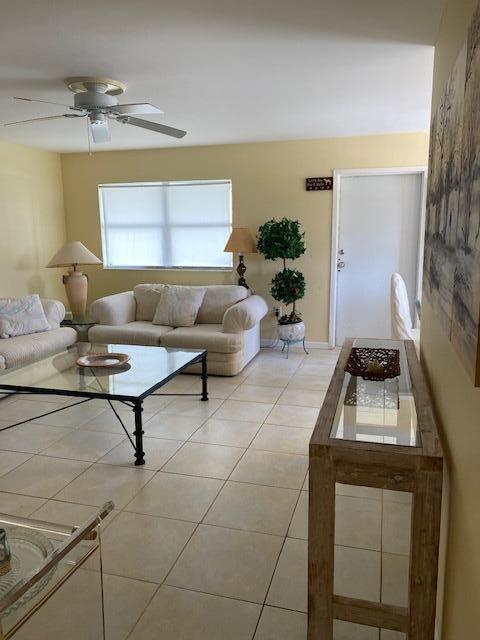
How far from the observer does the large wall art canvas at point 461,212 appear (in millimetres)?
1083

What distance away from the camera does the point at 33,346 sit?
4.33 meters

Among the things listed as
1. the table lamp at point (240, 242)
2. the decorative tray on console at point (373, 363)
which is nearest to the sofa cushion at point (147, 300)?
the table lamp at point (240, 242)

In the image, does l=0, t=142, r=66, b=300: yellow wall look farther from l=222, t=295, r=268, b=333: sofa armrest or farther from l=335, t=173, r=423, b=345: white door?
l=335, t=173, r=423, b=345: white door

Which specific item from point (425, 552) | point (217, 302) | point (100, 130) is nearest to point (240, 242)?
point (217, 302)

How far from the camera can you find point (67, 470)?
9.60ft

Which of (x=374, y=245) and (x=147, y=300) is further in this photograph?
(x=147, y=300)

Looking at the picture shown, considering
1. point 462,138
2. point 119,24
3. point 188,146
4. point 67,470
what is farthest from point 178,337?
point 462,138

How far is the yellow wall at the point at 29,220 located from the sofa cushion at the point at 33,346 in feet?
3.55

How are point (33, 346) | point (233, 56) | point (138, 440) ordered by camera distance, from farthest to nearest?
point (33, 346) < point (138, 440) < point (233, 56)

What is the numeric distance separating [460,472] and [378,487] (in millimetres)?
258

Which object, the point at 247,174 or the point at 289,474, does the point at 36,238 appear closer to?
the point at 247,174

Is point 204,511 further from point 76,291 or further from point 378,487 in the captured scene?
point 76,291

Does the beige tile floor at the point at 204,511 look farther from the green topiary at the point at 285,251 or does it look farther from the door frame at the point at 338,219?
the door frame at the point at 338,219

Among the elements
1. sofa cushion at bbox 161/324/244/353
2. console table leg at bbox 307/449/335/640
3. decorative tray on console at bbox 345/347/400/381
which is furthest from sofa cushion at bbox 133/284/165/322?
console table leg at bbox 307/449/335/640
